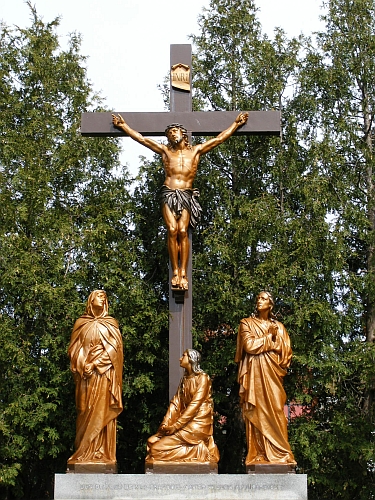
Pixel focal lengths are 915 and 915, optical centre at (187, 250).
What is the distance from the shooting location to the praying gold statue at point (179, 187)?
1097cm

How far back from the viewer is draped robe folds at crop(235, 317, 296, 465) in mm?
10031

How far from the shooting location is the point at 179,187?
1117cm

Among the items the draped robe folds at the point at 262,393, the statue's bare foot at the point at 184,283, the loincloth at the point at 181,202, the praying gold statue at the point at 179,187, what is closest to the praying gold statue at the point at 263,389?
the draped robe folds at the point at 262,393

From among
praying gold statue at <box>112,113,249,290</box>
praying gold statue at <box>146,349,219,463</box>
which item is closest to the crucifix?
praying gold statue at <box>112,113,249,290</box>

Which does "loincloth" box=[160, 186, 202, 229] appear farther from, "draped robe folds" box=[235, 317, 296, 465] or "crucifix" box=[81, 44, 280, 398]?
"draped robe folds" box=[235, 317, 296, 465]

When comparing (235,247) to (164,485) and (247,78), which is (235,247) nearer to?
(247,78)

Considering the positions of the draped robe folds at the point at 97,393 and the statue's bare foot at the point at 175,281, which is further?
the statue's bare foot at the point at 175,281

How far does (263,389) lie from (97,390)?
1.84 metres

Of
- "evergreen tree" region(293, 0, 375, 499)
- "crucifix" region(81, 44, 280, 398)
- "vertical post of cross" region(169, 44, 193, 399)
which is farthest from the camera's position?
"evergreen tree" region(293, 0, 375, 499)

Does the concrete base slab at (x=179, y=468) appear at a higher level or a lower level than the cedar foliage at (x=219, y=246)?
lower

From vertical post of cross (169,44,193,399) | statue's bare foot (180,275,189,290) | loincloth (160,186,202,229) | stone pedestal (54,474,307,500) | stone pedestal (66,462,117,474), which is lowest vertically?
stone pedestal (54,474,307,500)

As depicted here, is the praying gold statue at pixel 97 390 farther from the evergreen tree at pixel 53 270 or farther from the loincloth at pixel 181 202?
the evergreen tree at pixel 53 270

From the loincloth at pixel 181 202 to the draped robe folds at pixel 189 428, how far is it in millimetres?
1983

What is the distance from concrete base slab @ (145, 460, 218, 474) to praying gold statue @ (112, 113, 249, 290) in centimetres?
215
